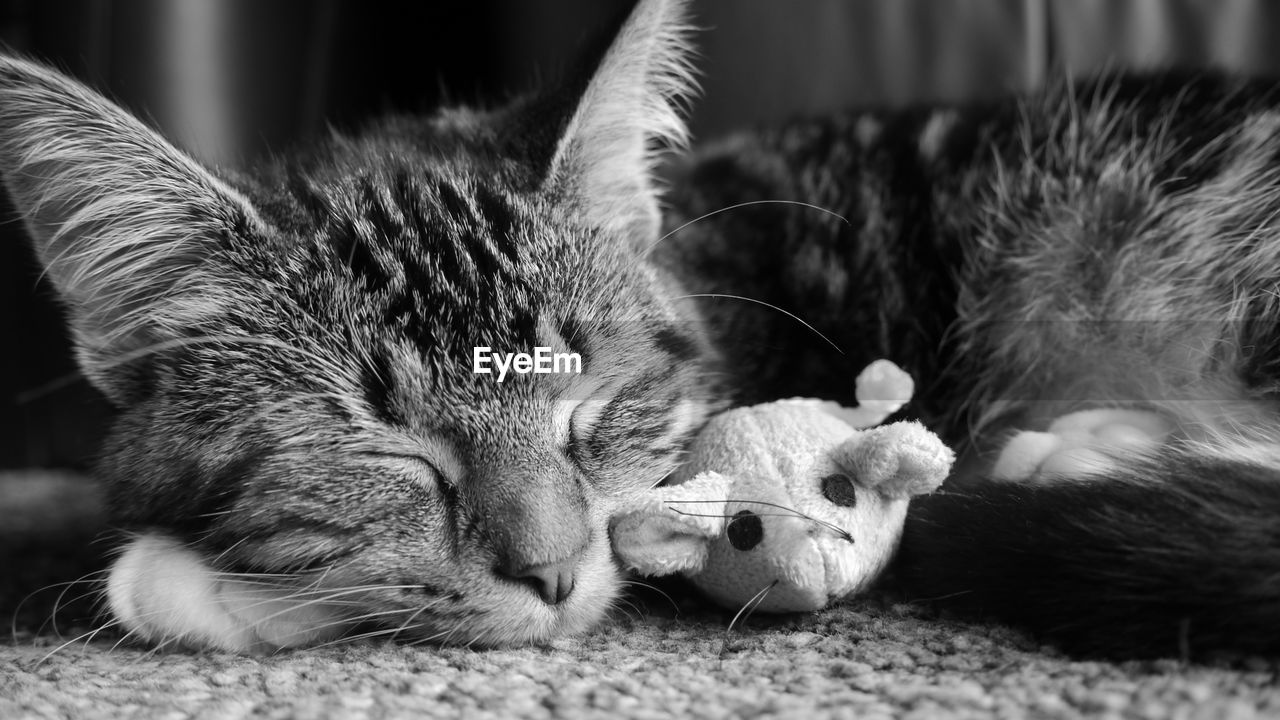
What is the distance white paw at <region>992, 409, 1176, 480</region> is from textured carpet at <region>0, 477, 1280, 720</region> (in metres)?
0.21

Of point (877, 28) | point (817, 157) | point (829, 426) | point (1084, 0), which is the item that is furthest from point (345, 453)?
point (1084, 0)

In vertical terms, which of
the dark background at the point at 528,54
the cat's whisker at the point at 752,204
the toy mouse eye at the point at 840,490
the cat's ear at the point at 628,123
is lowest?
the toy mouse eye at the point at 840,490

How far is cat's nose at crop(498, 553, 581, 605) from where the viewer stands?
0.78 meters

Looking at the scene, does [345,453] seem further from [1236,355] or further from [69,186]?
[1236,355]

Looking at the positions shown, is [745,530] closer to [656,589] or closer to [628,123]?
[656,589]

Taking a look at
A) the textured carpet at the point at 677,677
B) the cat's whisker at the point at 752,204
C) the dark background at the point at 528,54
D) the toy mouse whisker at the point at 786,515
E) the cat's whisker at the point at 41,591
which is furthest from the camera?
the dark background at the point at 528,54

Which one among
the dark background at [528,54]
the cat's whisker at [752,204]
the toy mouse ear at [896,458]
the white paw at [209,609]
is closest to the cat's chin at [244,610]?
the white paw at [209,609]

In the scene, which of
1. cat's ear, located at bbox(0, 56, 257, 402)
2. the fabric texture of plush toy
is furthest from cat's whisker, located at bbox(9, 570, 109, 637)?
the fabric texture of plush toy

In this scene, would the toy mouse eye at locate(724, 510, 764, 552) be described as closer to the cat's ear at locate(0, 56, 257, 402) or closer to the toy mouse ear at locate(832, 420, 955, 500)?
the toy mouse ear at locate(832, 420, 955, 500)

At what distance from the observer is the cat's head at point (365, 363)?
2.64ft

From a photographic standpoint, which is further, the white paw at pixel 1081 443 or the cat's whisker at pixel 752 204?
the cat's whisker at pixel 752 204

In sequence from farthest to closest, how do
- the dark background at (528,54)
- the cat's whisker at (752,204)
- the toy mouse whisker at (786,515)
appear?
the dark background at (528,54), the cat's whisker at (752,204), the toy mouse whisker at (786,515)

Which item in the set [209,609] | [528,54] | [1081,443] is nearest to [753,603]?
[1081,443]

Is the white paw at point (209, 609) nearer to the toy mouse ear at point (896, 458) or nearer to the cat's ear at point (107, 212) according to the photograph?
the cat's ear at point (107, 212)
